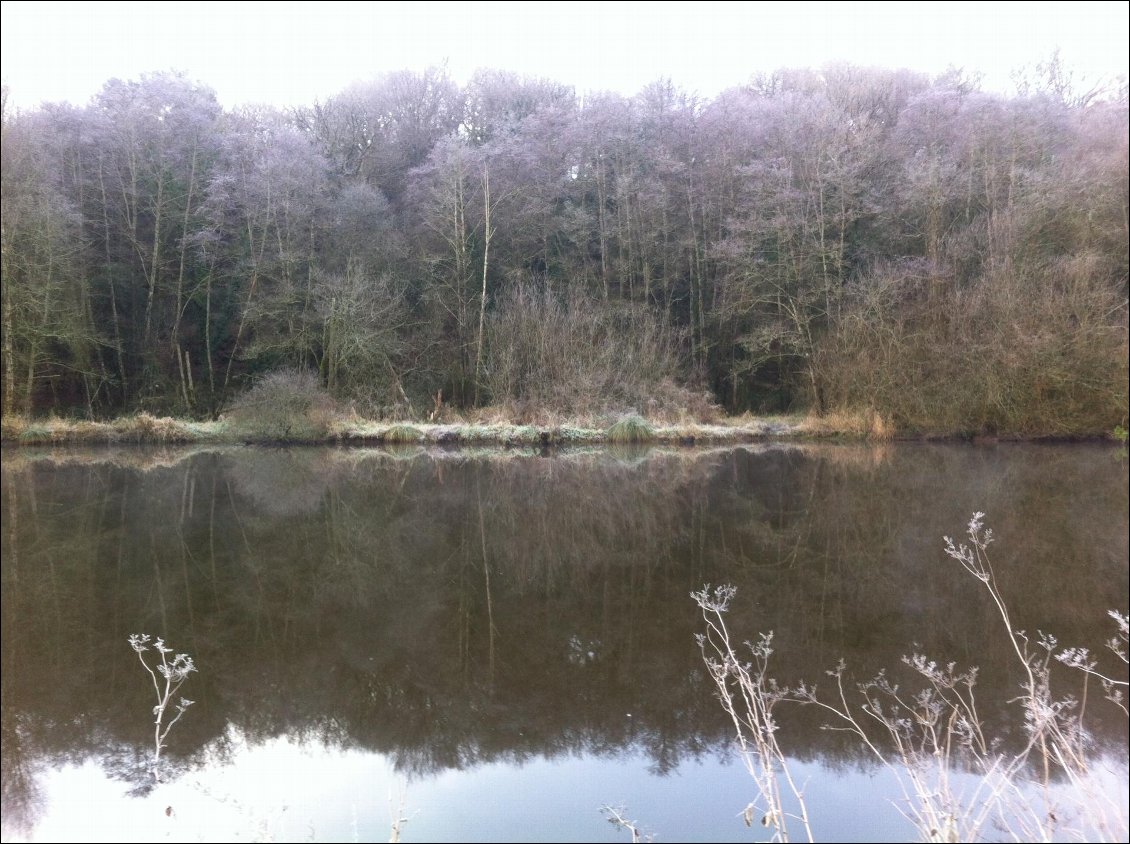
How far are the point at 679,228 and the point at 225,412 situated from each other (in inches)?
514

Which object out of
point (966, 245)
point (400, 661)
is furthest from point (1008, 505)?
point (966, 245)

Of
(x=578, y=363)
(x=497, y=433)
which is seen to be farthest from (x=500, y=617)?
(x=578, y=363)

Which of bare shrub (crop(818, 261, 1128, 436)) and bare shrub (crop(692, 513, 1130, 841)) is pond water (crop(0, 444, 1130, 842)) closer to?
bare shrub (crop(692, 513, 1130, 841))

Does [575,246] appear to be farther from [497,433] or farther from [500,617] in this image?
[500,617]

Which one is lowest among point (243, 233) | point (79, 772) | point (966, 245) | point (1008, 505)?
point (1008, 505)

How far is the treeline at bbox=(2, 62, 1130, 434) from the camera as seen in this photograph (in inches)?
645

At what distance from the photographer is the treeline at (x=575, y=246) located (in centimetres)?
1638

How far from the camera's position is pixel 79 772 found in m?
2.85

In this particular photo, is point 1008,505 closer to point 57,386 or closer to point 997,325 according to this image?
point 997,325

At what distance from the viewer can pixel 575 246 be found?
22188mm

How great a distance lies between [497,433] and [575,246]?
7940 mm

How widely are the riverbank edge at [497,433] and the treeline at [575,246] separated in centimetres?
68

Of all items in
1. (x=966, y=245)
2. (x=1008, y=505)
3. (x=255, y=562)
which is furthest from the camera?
(x=966, y=245)

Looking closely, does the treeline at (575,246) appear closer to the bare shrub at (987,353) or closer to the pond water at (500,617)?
the bare shrub at (987,353)
